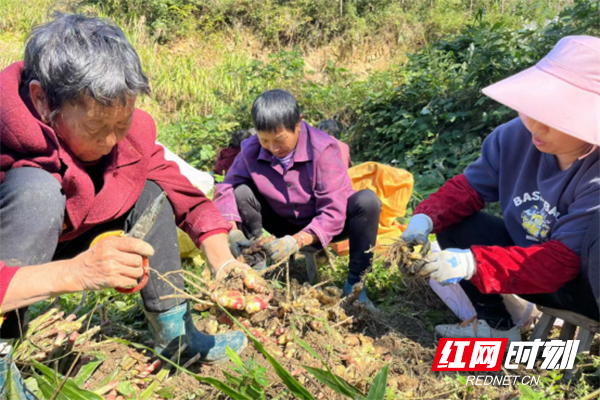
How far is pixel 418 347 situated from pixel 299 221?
925mm

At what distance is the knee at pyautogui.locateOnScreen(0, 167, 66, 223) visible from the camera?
1490mm

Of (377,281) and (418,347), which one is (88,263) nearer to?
(418,347)

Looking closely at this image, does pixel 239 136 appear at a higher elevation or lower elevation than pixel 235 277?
lower

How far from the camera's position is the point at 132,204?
1.83 meters

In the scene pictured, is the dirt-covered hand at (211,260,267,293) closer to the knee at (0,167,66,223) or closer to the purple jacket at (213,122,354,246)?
the knee at (0,167,66,223)

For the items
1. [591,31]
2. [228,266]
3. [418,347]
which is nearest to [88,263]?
[228,266]

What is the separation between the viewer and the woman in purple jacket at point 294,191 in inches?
103

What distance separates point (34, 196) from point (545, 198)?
5.77 ft

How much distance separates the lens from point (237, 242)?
2570mm

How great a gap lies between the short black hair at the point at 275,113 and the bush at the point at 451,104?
1.99 meters

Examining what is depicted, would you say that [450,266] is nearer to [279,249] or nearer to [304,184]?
[279,249]

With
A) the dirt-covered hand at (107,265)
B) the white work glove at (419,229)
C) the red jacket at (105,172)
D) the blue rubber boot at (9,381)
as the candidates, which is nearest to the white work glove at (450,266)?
the white work glove at (419,229)

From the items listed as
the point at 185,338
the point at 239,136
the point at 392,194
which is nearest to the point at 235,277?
the point at 185,338

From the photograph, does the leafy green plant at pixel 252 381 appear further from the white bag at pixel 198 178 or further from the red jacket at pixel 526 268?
the white bag at pixel 198 178
